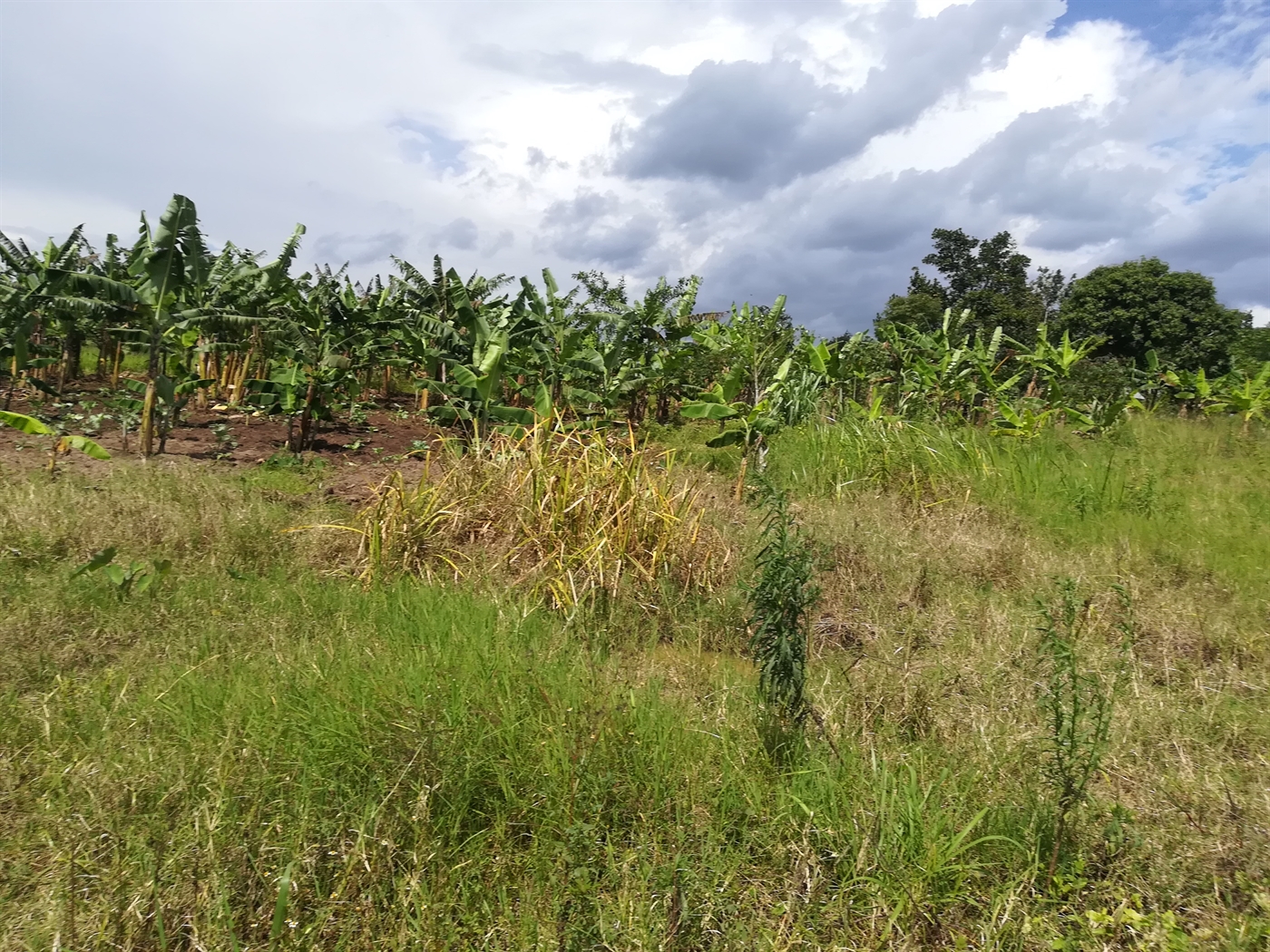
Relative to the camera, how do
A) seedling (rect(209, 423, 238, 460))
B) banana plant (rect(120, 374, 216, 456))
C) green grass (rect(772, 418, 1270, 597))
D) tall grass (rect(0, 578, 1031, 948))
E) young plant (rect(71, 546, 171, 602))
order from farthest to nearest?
seedling (rect(209, 423, 238, 460)) → banana plant (rect(120, 374, 216, 456)) → green grass (rect(772, 418, 1270, 597)) → young plant (rect(71, 546, 171, 602)) → tall grass (rect(0, 578, 1031, 948))

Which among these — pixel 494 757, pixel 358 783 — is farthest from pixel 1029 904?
pixel 358 783

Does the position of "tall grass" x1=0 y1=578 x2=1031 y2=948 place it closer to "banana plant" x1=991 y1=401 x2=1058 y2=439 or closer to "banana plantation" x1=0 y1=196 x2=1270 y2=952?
"banana plantation" x1=0 y1=196 x2=1270 y2=952

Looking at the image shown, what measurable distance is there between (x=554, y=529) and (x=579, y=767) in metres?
2.23

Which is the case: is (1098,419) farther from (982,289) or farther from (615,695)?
(982,289)

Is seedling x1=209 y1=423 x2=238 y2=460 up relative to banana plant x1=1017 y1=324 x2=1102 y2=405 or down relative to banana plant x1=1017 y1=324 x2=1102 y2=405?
down

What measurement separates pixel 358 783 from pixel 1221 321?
35.6 meters

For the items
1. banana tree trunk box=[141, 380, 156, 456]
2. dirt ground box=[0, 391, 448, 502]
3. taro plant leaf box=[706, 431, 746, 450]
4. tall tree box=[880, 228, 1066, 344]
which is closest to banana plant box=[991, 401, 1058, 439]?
taro plant leaf box=[706, 431, 746, 450]

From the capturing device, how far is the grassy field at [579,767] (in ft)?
7.08

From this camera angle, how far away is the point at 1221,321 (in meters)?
29.2

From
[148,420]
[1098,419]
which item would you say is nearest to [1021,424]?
[1098,419]

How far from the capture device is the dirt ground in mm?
7156

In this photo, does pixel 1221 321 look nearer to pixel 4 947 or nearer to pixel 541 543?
pixel 541 543

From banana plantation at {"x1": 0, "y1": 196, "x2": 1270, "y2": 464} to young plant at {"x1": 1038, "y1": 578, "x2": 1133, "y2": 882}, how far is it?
4394 millimetres

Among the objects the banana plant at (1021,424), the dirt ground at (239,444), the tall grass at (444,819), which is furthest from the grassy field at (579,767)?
the banana plant at (1021,424)
